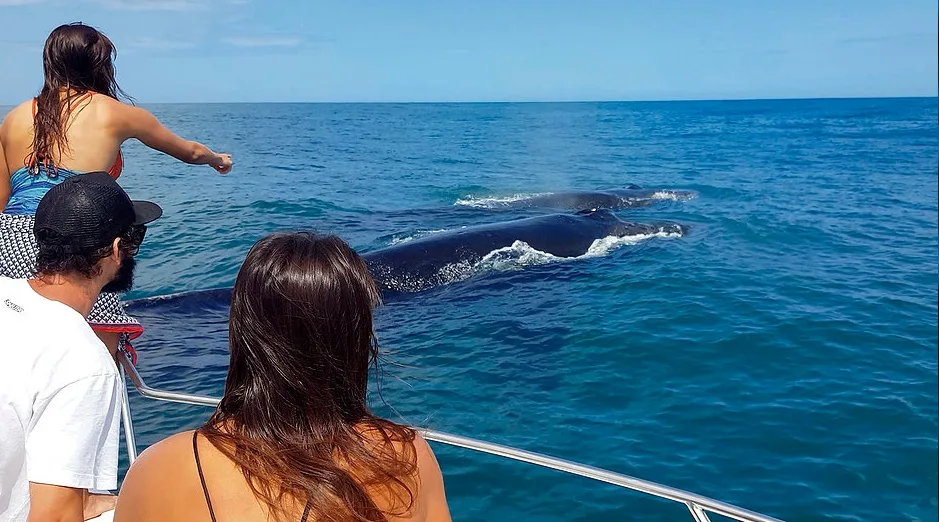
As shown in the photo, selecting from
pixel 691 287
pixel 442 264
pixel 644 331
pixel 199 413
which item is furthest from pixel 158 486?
pixel 691 287

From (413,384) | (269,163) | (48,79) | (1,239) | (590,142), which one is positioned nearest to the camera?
(1,239)

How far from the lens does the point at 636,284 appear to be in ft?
43.4

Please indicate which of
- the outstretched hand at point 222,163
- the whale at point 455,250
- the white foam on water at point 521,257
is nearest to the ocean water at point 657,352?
the white foam on water at point 521,257

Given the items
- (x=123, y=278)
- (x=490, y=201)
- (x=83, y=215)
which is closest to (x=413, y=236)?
(x=490, y=201)

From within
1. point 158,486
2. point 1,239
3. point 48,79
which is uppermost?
point 48,79

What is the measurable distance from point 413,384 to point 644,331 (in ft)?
12.0

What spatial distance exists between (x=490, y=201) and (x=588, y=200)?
141 inches

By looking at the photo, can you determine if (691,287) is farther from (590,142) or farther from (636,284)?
(590,142)

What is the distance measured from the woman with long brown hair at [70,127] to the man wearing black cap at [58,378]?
74 centimetres

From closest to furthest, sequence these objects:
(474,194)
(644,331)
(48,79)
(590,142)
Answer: (48,79) → (644,331) → (474,194) → (590,142)

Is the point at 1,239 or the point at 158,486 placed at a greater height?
the point at 1,239

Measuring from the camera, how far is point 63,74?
141 inches

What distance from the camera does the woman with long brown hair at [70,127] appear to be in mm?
3504

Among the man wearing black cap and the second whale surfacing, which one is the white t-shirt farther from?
the second whale surfacing
